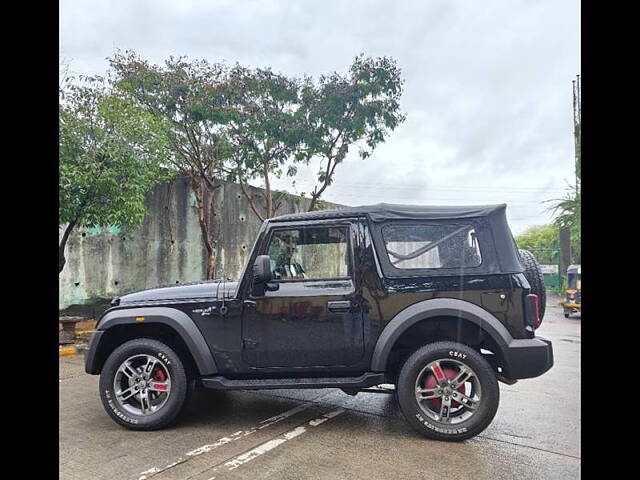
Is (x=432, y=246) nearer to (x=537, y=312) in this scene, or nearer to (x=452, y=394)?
(x=537, y=312)

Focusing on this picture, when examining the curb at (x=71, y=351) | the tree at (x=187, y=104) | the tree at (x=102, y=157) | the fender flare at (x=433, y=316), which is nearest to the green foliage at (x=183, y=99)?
the tree at (x=187, y=104)

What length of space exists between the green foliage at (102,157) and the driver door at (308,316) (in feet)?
14.9

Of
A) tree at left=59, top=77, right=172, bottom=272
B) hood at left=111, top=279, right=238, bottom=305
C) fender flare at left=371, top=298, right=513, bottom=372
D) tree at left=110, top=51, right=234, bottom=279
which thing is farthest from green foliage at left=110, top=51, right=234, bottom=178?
fender flare at left=371, top=298, right=513, bottom=372

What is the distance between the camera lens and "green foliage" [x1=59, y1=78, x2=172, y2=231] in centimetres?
693

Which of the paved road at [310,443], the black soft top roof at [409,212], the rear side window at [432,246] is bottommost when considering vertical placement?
the paved road at [310,443]

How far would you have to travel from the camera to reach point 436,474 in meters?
2.99

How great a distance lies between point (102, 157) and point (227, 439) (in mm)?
5457

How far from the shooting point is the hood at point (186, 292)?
12.9 feet

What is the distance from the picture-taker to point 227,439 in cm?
360

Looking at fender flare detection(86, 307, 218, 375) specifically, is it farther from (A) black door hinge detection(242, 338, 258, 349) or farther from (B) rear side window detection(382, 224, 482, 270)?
(B) rear side window detection(382, 224, 482, 270)

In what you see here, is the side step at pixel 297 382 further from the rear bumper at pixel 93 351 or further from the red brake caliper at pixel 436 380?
the rear bumper at pixel 93 351

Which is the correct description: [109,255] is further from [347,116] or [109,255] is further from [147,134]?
[347,116]

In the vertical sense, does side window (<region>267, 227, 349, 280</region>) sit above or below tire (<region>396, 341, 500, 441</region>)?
above

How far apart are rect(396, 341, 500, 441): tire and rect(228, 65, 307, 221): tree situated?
8.03m
